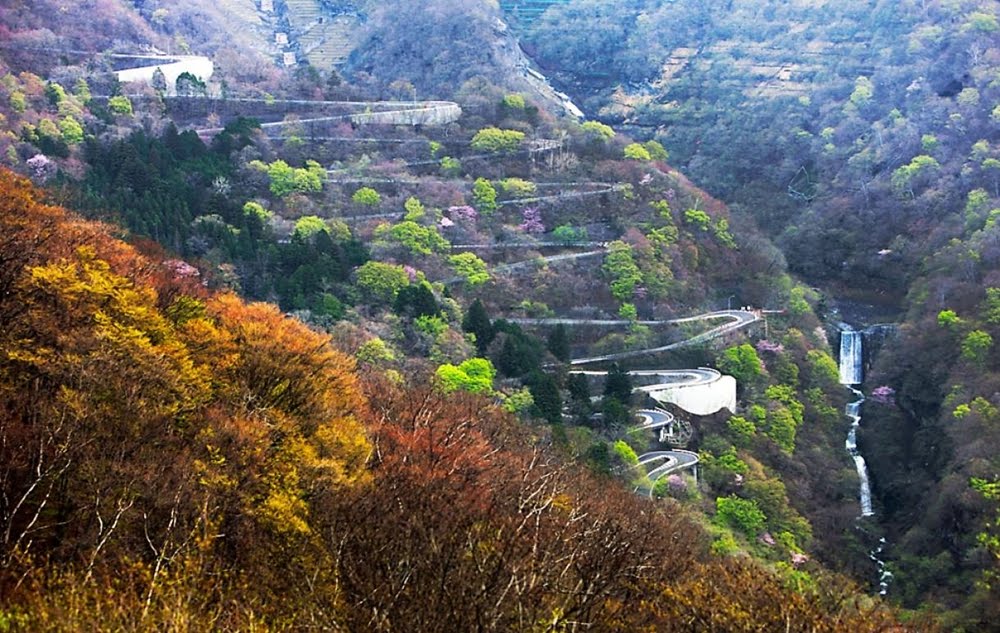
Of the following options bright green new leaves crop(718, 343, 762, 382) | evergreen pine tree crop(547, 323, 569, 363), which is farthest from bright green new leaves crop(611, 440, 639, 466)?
bright green new leaves crop(718, 343, 762, 382)

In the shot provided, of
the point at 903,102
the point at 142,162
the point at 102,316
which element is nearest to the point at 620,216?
the point at 142,162

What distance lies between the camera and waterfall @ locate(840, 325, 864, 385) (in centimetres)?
3716

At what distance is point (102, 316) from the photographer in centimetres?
Answer: 1370

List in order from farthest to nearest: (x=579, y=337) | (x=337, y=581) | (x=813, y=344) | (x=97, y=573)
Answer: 1. (x=813, y=344)
2. (x=579, y=337)
3. (x=337, y=581)
4. (x=97, y=573)

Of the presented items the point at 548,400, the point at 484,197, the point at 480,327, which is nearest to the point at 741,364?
the point at 548,400

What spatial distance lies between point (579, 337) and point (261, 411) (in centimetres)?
1845

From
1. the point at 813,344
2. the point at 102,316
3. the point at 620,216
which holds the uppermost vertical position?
the point at 102,316

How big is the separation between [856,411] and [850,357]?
3.69 metres

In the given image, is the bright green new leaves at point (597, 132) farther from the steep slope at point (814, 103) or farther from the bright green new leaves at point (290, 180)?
the bright green new leaves at point (290, 180)

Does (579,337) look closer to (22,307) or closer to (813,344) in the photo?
(813,344)

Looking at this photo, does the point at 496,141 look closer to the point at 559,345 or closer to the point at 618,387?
the point at 559,345

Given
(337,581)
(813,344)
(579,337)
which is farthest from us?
(813,344)

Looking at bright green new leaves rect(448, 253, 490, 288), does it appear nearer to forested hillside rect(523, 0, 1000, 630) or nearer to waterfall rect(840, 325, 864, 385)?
forested hillside rect(523, 0, 1000, 630)

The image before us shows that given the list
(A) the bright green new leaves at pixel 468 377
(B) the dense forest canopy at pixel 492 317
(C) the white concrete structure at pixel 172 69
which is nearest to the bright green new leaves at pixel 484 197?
(B) the dense forest canopy at pixel 492 317
